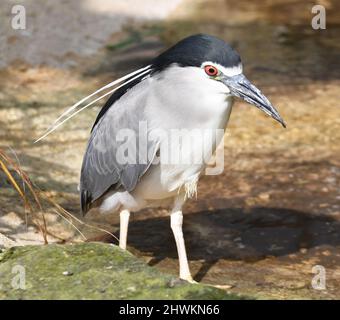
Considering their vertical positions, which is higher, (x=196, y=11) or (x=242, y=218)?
(x=196, y=11)

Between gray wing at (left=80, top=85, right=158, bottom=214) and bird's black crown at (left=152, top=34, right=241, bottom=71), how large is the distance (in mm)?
351

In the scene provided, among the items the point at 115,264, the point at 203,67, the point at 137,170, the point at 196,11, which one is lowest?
the point at 115,264

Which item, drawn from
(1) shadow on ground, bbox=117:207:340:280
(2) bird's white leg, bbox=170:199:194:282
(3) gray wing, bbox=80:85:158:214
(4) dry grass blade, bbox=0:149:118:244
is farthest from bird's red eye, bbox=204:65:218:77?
(1) shadow on ground, bbox=117:207:340:280

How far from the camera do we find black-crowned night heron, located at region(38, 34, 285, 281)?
466cm

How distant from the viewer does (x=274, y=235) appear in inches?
233

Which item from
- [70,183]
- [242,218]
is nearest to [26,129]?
[70,183]

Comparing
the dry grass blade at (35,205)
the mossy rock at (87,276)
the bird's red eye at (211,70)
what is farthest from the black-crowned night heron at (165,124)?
the mossy rock at (87,276)

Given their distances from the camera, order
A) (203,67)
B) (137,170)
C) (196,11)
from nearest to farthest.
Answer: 1. (203,67)
2. (137,170)
3. (196,11)

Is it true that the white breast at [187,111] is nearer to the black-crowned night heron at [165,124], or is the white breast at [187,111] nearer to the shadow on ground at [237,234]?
the black-crowned night heron at [165,124]

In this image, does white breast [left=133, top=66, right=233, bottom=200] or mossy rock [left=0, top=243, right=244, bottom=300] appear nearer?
mossy rock [left=0, top=243, right=244, bottom=300]

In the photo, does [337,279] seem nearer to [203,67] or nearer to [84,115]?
[203,67]

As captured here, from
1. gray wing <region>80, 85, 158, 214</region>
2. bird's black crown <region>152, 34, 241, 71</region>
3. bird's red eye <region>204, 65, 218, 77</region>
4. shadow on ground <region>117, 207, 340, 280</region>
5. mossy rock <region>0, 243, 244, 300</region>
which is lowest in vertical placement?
shadow on ground <region>117, 207, 340, 280</region>

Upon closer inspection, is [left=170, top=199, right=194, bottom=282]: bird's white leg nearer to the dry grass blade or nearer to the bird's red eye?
the dry grass blade
